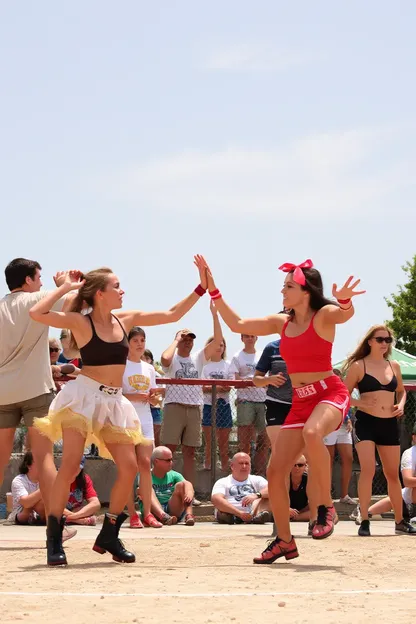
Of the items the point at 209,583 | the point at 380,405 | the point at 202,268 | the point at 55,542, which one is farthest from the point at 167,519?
the point at 209,583

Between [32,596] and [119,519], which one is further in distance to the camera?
[119,519]

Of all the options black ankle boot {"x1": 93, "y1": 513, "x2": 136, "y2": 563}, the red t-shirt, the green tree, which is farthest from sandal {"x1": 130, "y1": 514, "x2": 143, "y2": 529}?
the green tree

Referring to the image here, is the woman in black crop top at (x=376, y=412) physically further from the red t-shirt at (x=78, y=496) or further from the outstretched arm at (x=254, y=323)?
the red t-shirt at (x=78, y=496)

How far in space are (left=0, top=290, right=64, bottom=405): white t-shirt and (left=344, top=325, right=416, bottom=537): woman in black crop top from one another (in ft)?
11.2

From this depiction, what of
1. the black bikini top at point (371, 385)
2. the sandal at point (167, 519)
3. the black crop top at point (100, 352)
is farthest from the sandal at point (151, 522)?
the black crop top at point (100, 352)

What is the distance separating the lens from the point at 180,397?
13.6m

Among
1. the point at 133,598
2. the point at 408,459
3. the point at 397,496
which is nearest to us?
the point at 133,598

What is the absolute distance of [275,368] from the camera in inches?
412

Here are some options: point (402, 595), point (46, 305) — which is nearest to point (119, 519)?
point (46, 305)

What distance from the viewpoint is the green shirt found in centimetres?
1261

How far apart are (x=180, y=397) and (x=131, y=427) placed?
5578 mm

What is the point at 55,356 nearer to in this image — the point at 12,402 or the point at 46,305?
the point at 12,402

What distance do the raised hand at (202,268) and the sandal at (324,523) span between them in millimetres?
1909

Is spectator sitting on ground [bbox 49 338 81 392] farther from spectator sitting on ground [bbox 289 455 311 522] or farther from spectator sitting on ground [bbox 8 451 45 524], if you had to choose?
spectator sitting on ground [bbox 289 455 311 522]
